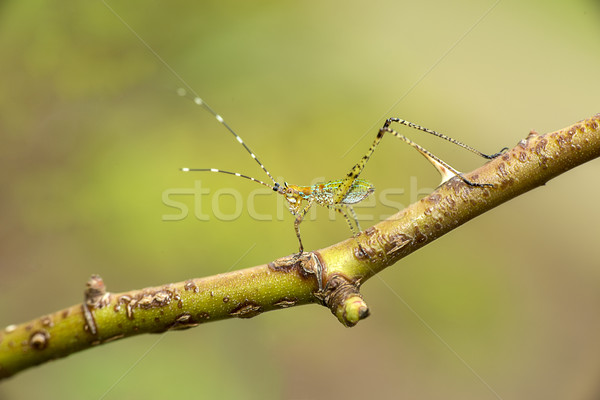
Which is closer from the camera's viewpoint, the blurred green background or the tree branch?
the tree branch

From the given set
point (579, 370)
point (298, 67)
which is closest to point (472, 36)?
point (298, 67)

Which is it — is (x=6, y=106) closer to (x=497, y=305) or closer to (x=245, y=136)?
(x=245, y=136)

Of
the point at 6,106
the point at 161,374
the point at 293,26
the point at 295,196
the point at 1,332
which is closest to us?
the point at 1,332

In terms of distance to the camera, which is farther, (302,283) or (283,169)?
(283,169)

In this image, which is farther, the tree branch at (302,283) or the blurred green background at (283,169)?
the blurred green background at (283,169)

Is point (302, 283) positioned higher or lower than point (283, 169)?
lower
